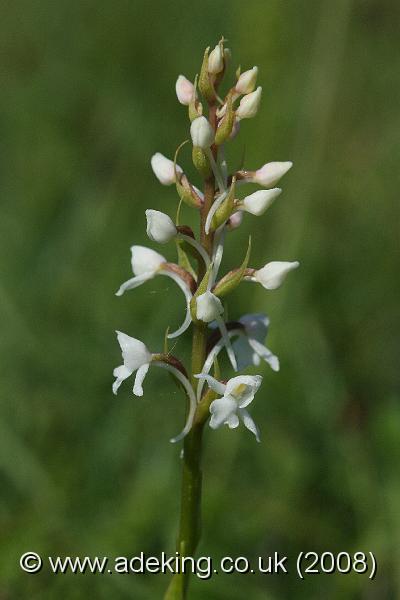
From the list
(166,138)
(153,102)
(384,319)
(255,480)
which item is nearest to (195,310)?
(255,480)

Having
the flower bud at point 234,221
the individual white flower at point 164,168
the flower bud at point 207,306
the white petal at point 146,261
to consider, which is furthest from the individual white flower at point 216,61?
the flower bud at point 207,306

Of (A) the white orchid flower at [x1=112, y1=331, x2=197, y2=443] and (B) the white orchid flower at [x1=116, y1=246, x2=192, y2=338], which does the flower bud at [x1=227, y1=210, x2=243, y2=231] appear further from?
(A) the white orchid flower at [x1=112, y1=331, x2=197, y2=443]

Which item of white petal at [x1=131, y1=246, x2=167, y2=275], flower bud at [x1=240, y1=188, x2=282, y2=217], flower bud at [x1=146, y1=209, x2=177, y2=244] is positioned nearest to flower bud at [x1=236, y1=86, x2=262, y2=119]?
flower bud at [x1=240, y1=188, x2=282, y2=217]

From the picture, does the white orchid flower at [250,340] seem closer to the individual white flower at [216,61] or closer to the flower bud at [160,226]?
the flower bud at [160,226]

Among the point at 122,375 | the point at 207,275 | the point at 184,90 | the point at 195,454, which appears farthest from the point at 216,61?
the point at 195,454

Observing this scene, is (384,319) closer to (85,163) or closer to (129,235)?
(129,235)

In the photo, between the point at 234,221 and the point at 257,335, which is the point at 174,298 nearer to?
the point at 257,335
